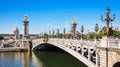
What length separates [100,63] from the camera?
2153 centimetres

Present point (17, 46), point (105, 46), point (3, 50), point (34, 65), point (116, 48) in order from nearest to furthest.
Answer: point (116, 48) → point (105, 46) → point (34, 65) → point (3, 50) → point (17, 46)

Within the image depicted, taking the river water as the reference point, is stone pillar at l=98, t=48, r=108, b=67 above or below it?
above

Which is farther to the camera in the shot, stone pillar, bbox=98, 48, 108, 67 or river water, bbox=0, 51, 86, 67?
river water, bbox=0, 51, 86, 67

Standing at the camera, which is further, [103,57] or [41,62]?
[41,62]

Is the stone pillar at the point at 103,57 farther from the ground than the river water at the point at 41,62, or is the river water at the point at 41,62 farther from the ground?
the stone pillar at the point at 103,57

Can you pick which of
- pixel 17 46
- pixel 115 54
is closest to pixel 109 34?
pixel 115 54

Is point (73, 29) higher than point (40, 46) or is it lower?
higher

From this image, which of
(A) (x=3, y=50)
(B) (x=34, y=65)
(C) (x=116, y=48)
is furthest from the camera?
(A) (x=3, y=50)

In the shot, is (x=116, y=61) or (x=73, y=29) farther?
(x=73, y=29)

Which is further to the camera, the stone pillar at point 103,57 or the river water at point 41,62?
the river water at point 41,62

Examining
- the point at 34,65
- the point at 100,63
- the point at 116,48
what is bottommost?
the point at 34,65

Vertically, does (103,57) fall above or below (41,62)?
above

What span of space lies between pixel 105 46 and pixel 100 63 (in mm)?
1844

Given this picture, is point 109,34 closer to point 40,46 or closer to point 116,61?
point 116,61
